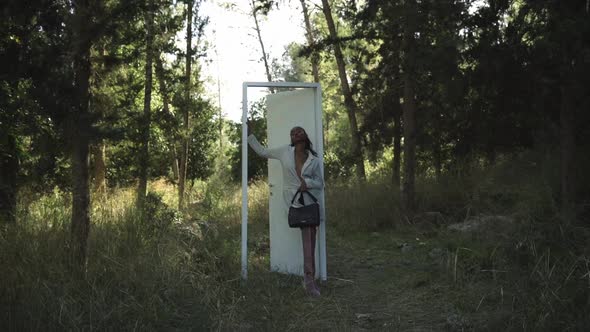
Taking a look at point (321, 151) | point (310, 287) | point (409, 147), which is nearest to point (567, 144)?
point (409, 147)

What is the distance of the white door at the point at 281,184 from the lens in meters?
7.60

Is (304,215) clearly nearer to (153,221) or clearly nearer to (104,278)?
(153,221)

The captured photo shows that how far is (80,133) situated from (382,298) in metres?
3.80

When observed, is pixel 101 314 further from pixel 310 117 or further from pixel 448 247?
pixel 448 247

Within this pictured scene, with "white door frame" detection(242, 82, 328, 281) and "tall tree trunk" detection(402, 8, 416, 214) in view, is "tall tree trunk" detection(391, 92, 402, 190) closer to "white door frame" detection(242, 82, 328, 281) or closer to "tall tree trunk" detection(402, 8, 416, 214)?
"tall tree trunk" detection(402, 8, 416, 214)

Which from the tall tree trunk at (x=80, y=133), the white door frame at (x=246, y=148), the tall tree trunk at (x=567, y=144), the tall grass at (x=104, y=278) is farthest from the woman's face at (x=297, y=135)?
the tall tree trunk at (x=567, y=144)

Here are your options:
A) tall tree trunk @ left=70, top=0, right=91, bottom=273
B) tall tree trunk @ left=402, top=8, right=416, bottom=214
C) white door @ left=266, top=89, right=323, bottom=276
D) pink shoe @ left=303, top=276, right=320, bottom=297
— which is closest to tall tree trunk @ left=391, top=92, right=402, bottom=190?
tall tree trunk @ left=402, top=8, right=416, bottom=214

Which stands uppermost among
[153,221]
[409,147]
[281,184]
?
[409,147]

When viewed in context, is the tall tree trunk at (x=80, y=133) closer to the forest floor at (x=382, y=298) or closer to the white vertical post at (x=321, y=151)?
the forest floor at (x=382, y=298)

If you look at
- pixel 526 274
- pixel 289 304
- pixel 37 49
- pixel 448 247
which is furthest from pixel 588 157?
pixel 37 49

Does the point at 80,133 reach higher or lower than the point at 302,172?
higher

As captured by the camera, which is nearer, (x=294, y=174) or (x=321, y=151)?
(x=294, y=174)

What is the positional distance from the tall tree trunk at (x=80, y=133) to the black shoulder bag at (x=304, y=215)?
2.37 m

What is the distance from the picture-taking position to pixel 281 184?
7688 millimetres
